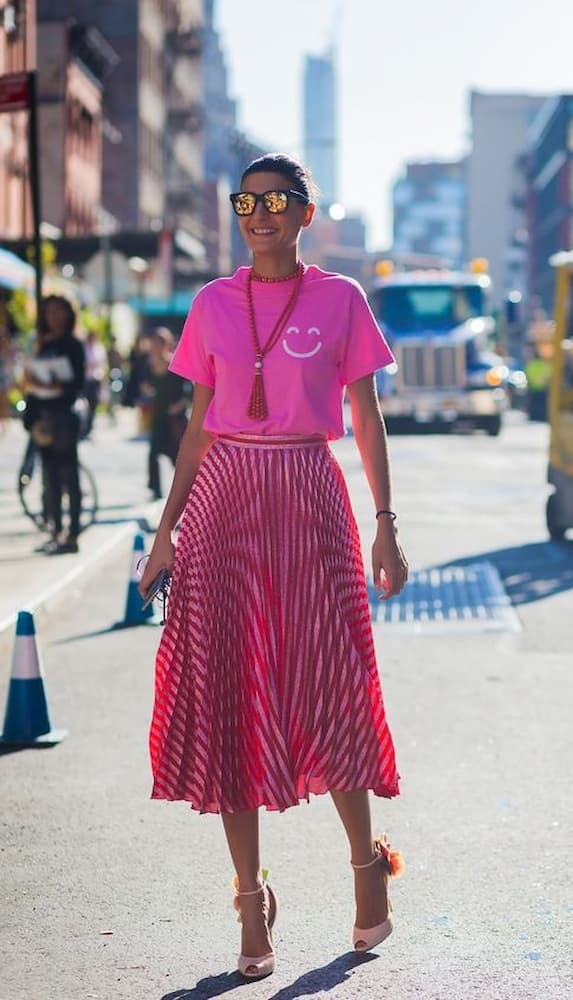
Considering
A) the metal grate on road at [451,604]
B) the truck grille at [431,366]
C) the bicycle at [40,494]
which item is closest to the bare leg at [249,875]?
the metal grate on road at [451,604]

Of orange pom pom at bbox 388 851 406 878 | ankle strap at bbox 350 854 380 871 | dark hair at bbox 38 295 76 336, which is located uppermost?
dark hair at bbox 38 295 76 336

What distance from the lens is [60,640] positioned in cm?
1062

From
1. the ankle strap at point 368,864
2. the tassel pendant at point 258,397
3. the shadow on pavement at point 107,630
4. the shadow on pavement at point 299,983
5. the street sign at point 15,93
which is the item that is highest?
the street sign at point 15,93

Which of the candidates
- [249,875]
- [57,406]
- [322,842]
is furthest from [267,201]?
[57,406]

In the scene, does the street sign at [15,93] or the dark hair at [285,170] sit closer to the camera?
the dark hair at [285,170]

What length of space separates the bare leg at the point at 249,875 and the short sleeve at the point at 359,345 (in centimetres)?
101

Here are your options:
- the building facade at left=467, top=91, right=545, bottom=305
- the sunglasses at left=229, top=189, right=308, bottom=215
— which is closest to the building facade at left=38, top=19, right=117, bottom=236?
the sunglasses at left=229, top=189, right=308, bottom=215

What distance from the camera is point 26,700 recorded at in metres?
7.54

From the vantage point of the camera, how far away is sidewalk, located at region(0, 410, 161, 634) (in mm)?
11716

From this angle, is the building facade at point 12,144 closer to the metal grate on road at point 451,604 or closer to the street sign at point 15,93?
the street sign at point 15,93

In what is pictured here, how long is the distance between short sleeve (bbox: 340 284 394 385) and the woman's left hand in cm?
35

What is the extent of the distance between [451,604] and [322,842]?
19.9ft

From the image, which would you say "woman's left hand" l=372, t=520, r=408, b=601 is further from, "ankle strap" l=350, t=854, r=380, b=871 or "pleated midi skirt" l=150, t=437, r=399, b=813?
"ankle strap" l=350, t=854, r=380, b=871

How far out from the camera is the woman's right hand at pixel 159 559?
15.0 feet
